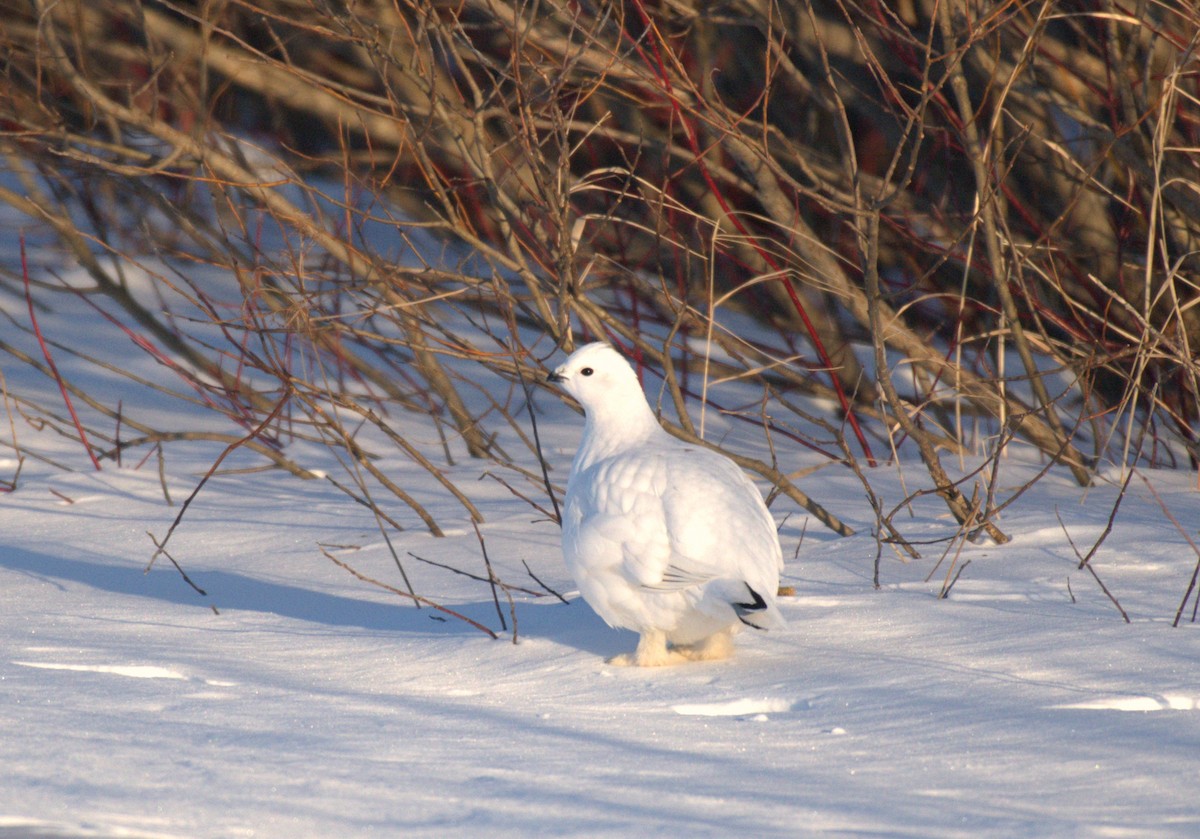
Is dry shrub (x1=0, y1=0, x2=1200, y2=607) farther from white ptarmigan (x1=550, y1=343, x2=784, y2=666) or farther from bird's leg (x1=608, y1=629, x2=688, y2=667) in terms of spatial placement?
bird's leg (x1=608, y1=629, x2=688, y2=667)

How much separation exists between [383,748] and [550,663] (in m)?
0.66

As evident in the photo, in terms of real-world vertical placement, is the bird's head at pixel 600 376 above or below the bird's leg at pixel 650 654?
above

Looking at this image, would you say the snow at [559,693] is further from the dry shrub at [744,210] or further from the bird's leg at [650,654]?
the dry shrub at [744,210]

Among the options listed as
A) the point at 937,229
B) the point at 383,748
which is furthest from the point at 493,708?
the point at 937,229

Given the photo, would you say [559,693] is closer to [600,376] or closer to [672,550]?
[672,550]

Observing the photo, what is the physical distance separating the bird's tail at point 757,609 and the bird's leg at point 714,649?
245 mm

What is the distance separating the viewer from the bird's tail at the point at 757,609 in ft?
8.91

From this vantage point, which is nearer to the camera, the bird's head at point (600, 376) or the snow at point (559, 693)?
the snow at point (559, 693)

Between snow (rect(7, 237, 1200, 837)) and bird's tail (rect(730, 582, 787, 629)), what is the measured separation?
121 millimetres

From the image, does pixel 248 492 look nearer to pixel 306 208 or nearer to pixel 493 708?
pixel 493 708

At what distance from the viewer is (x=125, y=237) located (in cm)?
779

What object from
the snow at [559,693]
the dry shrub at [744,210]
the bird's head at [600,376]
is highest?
the dry shrub at [744,210]

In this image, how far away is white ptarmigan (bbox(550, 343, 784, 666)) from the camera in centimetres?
279

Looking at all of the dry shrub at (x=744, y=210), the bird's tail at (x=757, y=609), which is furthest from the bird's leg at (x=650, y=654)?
the dry shrub at (x=744, y=210)
